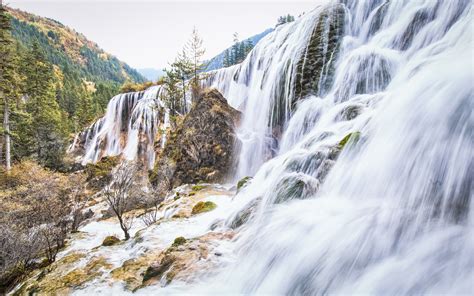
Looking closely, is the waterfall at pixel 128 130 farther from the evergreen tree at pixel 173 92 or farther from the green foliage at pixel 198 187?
the green foliage at pixel 198 187

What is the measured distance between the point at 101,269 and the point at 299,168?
6.22m

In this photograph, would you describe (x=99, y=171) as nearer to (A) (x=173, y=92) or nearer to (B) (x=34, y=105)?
(A) (x=173, y=92)

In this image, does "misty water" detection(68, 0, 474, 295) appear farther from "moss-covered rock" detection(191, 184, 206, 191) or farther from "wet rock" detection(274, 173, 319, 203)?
"moss-covered rock" detection(191, 184, 206, 191)

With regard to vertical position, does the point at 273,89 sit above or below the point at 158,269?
above

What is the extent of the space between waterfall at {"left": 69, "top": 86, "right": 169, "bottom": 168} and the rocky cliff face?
1078cm

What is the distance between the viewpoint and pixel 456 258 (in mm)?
3184

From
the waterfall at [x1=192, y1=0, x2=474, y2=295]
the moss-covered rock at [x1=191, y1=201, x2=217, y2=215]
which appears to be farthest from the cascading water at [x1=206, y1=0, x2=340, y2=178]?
the moss-covered rock at [x1=191, y1=201, x2=217, y2=215]

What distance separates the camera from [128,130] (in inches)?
1355

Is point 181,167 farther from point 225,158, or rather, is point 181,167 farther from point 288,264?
point 288,264

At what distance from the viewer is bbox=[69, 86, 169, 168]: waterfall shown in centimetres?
3111

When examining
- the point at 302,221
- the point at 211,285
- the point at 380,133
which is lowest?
the point at 211,285

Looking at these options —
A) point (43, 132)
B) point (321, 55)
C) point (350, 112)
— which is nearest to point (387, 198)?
point (350, 112)

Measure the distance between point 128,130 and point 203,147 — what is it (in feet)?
69.3

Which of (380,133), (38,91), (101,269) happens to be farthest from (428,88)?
(38,91)
